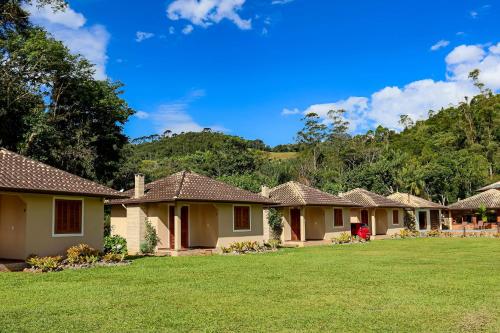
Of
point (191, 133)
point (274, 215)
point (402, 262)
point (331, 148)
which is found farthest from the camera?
point (191, 133)

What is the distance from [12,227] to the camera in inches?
642

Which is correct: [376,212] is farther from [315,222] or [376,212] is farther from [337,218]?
[315,222]

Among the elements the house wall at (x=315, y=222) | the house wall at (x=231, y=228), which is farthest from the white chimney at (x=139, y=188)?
the house wall at (x=315, y=222)

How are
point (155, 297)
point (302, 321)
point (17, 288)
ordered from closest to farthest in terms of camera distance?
point (302, 321) < point (155, 297) < point (17, 288)

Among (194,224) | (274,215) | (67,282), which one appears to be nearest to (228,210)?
(194,224)

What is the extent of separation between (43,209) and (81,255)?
1.97m

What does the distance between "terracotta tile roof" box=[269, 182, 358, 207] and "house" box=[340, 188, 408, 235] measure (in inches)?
149

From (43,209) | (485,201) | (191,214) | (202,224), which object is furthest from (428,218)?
(43,209)

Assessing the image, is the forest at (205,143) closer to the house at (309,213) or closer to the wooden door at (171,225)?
the house at (309,213)

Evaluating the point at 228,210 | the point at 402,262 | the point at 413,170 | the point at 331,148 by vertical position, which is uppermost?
the point at 331,148

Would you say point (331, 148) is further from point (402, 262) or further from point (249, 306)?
point (249, 306)

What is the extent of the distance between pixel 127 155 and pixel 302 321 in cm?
4475

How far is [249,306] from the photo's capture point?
9.20 metres

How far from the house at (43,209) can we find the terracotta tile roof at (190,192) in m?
3.79
